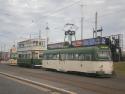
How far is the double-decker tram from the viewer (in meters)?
35.0

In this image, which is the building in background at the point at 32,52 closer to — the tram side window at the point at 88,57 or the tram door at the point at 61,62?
the tram door at the point at 61,62

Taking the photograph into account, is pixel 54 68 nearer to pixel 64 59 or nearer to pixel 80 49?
pixel 64 59

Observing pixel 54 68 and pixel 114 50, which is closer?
pixel 54 68

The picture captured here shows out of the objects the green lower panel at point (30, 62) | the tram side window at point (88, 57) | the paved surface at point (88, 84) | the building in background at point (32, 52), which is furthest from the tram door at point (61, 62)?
the green lower panel at point (30, 62)

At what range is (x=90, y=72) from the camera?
35781 millimetres

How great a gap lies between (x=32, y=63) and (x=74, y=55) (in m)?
18.6

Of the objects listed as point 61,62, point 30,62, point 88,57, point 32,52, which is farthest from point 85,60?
point 32,52

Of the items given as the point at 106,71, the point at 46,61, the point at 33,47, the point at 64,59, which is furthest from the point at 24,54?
the point at 106,71

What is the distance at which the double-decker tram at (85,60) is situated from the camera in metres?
35.0

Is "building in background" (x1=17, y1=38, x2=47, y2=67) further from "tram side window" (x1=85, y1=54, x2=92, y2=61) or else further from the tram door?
"tram side window" (x1=85, y1=54, x2=92, y2=61)

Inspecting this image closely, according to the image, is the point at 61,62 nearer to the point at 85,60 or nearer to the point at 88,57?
the point at 85,60

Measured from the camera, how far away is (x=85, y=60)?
36.9 m

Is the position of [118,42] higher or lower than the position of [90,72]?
higher

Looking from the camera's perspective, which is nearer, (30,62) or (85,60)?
(85,60)
